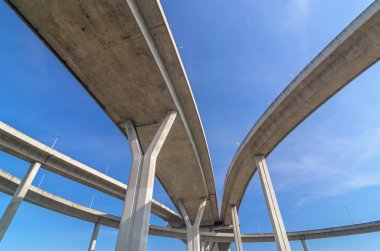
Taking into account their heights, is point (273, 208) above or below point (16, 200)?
below

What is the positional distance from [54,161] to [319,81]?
28743 mm

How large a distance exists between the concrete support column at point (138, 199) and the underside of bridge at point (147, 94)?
6 cm

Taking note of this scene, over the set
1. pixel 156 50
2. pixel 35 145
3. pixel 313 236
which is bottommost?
pixel 313 236

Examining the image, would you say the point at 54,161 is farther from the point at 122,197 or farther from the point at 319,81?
the point at 319,81

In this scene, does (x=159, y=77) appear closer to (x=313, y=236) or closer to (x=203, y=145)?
(x=203, y=145)

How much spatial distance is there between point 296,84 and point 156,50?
10.7 m

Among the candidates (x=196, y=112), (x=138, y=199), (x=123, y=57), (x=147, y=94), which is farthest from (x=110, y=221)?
(x=123, y=57)

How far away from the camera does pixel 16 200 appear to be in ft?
75.9

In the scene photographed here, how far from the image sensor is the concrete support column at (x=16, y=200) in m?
21.7

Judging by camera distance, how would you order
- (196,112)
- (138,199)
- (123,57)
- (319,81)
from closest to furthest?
(123,57)
(138,199)
(319,81)
(196,112)

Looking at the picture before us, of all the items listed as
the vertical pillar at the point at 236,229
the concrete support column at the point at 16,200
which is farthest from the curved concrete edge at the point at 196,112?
the concrete support column at the point at 16,200

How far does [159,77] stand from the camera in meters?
13.5

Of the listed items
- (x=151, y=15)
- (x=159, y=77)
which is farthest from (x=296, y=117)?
(x=151, y=15)

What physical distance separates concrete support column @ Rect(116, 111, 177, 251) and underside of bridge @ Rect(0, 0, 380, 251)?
6 cm
